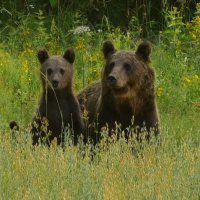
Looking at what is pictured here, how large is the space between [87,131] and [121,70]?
2.60 feet

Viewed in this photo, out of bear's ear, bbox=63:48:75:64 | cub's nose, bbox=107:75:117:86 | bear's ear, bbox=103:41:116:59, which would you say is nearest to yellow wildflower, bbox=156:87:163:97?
bear's ear, bbox=63:48:75:64

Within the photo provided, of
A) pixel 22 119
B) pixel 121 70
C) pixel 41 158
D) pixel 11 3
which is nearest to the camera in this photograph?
pixel 41 158

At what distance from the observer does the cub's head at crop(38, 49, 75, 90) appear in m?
10.1

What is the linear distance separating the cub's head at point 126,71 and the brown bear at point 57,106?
0.51 m

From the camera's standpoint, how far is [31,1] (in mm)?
15914

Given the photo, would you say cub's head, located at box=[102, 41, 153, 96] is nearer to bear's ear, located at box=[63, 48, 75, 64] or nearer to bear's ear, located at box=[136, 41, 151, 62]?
bear's ear, located at box=[136, 41, 151, 62]

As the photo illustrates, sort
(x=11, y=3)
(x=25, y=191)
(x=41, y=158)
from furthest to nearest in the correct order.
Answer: (x=11, y=3), (x=41, y=158), (x=25, y=191)

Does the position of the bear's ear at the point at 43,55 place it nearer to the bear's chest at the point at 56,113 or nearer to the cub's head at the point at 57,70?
the cub's head at the point at 57,70

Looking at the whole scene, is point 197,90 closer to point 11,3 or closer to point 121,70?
point 121,70

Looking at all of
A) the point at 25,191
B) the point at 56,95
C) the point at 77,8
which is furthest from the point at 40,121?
the point at 77,8

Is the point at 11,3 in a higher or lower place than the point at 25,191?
higher

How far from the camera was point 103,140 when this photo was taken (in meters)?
8.62

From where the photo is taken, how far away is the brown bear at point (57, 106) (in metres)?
10.0

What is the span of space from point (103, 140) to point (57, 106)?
169cm
